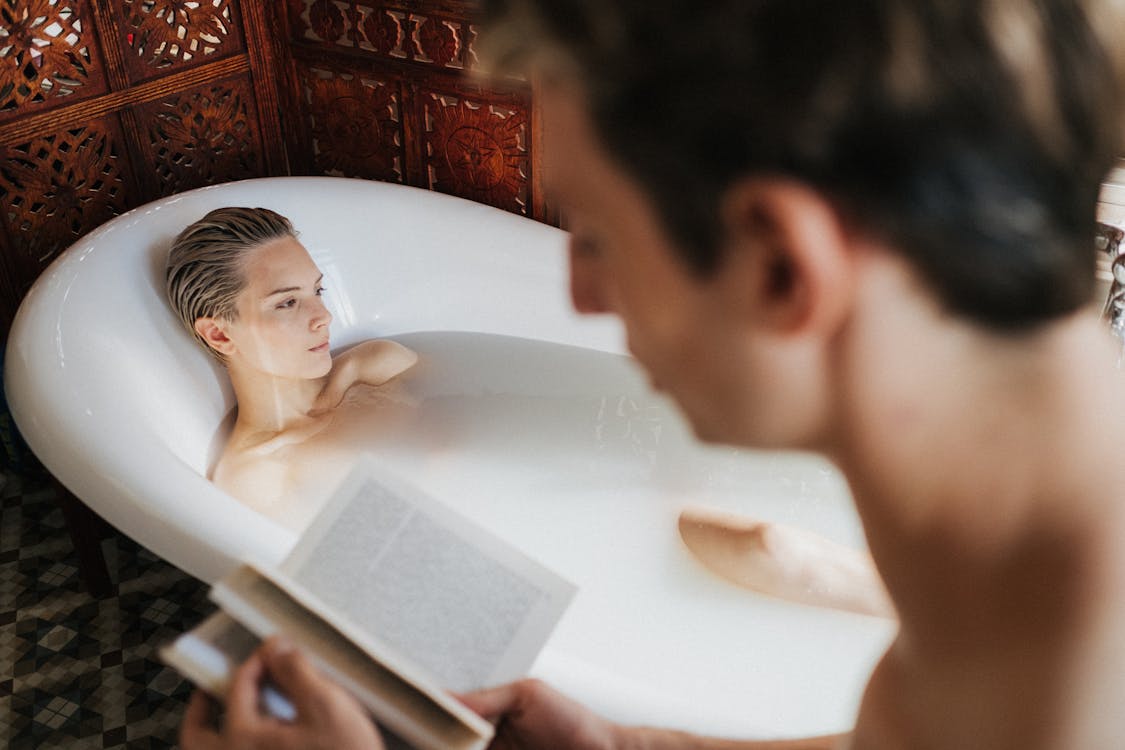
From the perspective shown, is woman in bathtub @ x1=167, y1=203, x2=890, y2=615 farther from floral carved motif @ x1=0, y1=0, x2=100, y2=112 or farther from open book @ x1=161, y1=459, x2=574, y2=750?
open book @ x1=161, y1=459, x2=574, y2=750

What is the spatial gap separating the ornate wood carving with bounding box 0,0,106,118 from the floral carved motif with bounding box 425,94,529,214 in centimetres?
76

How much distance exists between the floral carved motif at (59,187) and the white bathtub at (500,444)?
324 mm

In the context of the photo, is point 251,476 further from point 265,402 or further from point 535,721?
point 535,721

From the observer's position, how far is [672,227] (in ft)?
1.42

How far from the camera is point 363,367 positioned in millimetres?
2107

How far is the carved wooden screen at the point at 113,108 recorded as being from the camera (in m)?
2.04

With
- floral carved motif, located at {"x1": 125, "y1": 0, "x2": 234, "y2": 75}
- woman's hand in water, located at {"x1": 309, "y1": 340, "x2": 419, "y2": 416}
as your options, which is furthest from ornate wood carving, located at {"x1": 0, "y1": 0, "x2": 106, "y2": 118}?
woman's hand in water, located at {"x1": 309, "y1": 340, "x2": 419, "y2": 416}

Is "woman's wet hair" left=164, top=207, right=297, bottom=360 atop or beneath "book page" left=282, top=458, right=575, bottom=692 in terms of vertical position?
beneath

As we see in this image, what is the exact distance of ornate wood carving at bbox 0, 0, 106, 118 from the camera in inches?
77.0

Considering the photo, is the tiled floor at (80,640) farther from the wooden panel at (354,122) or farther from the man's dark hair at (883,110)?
the man's dark hair at (883,110)

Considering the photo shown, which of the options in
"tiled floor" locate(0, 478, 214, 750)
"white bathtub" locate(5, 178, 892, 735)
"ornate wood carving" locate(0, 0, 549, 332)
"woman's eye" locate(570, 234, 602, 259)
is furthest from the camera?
"ornate wood carving" locate(0, 0, 549, 332)

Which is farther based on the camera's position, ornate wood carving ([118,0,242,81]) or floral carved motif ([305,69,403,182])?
floral carved motif ([305,69,403,182])

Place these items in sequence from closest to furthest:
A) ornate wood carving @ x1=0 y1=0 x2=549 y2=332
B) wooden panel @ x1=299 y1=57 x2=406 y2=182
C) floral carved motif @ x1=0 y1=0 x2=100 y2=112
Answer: floral carved motif @ x1=0 y1=0 x2=100 y2=112, ornate wood carving @ x1=0 y1=0 x2=549 y2=332, wooden panel @ x1=299 y1=57 x2=406 y2=182

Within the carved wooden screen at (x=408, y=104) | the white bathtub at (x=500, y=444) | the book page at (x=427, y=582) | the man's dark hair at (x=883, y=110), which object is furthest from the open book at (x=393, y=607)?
the carved wooden screen at (x=408, y=104)
